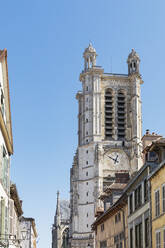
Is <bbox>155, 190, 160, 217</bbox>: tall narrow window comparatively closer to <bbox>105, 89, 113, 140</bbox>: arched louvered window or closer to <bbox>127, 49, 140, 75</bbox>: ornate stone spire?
<bbox>105, 89, 113, 140</bbox>: arched louvered window

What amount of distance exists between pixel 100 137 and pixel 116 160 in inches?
230

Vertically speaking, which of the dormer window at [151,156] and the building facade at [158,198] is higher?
the dormer window at [151,156]

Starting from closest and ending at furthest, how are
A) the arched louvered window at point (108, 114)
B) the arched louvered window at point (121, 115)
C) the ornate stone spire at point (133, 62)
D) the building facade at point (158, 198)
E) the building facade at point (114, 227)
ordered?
the building facade at point (158, 198)
the building facade at point (114, 227)
the arched louvered window at point (108, 114)
the arched louvered window at point (121, 115)
the ornate stone spire at point (133, 62)

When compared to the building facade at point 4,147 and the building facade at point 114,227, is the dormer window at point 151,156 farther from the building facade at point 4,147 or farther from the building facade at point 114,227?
the building facade at point 4,147

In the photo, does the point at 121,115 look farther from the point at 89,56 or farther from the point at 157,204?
the point at 157,204

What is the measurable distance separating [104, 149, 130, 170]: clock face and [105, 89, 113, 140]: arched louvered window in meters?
4.06

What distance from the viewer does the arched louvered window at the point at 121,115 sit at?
386ft

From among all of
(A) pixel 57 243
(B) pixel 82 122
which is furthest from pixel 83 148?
(A) pixel 57 243

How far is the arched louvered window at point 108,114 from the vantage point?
4621 inches

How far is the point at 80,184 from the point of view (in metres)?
115

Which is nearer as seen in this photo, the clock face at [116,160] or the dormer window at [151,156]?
the dormer window at [151,156]

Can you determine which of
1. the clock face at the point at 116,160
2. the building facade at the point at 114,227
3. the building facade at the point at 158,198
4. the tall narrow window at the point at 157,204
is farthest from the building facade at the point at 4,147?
the clock face at the point at 116,160

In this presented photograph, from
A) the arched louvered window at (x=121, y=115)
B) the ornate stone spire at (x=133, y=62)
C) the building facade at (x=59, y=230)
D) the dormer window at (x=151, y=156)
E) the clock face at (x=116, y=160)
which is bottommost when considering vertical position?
the building facade at (x=59, y=230)

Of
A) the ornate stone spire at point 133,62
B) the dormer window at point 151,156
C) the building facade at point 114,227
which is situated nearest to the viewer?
the dormer window at point 151,156
